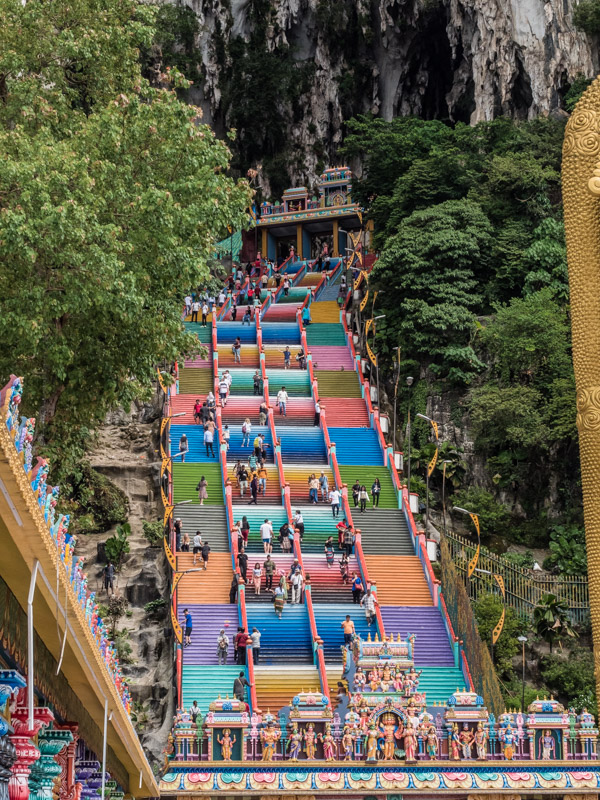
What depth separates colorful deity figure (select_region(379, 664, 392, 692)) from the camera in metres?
22.8

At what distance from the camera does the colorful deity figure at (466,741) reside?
2264cm

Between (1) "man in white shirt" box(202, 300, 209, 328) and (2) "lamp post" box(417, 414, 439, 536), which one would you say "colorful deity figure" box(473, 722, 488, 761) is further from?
(1) "man in white shirt" box(202, 300, 209, 328)

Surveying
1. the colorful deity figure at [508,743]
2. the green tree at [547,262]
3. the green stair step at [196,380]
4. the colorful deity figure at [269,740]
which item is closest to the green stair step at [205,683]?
the colorful deity figure at [269,740]

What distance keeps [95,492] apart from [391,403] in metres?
11.0

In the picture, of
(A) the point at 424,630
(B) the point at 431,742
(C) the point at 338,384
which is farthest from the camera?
(C) the point at 338,384

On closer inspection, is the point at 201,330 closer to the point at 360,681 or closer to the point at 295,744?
the point at 360,681

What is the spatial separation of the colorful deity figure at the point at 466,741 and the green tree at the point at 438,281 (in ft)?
61.0

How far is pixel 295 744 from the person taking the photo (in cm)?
2233

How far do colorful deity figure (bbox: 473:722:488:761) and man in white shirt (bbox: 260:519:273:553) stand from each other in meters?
8.01

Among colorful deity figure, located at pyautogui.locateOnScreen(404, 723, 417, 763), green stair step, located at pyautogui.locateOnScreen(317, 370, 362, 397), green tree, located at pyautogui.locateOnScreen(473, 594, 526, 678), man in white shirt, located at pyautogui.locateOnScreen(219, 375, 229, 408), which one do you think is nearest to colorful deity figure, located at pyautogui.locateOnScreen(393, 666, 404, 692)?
colorful deity figure, located at pyautogui.locateOnScreen(404, 723, 417, 763)

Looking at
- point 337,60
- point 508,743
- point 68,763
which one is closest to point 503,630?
point 508,743

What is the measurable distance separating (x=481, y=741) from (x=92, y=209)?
10.6 meters

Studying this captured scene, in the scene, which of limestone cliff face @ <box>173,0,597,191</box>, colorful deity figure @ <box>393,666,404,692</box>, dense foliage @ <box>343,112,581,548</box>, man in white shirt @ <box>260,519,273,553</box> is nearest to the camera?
colorful deity figure @ <box>393,666,404,692</box>

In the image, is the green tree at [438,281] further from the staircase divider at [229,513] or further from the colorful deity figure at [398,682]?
the colorful deity figure at [398,682]
